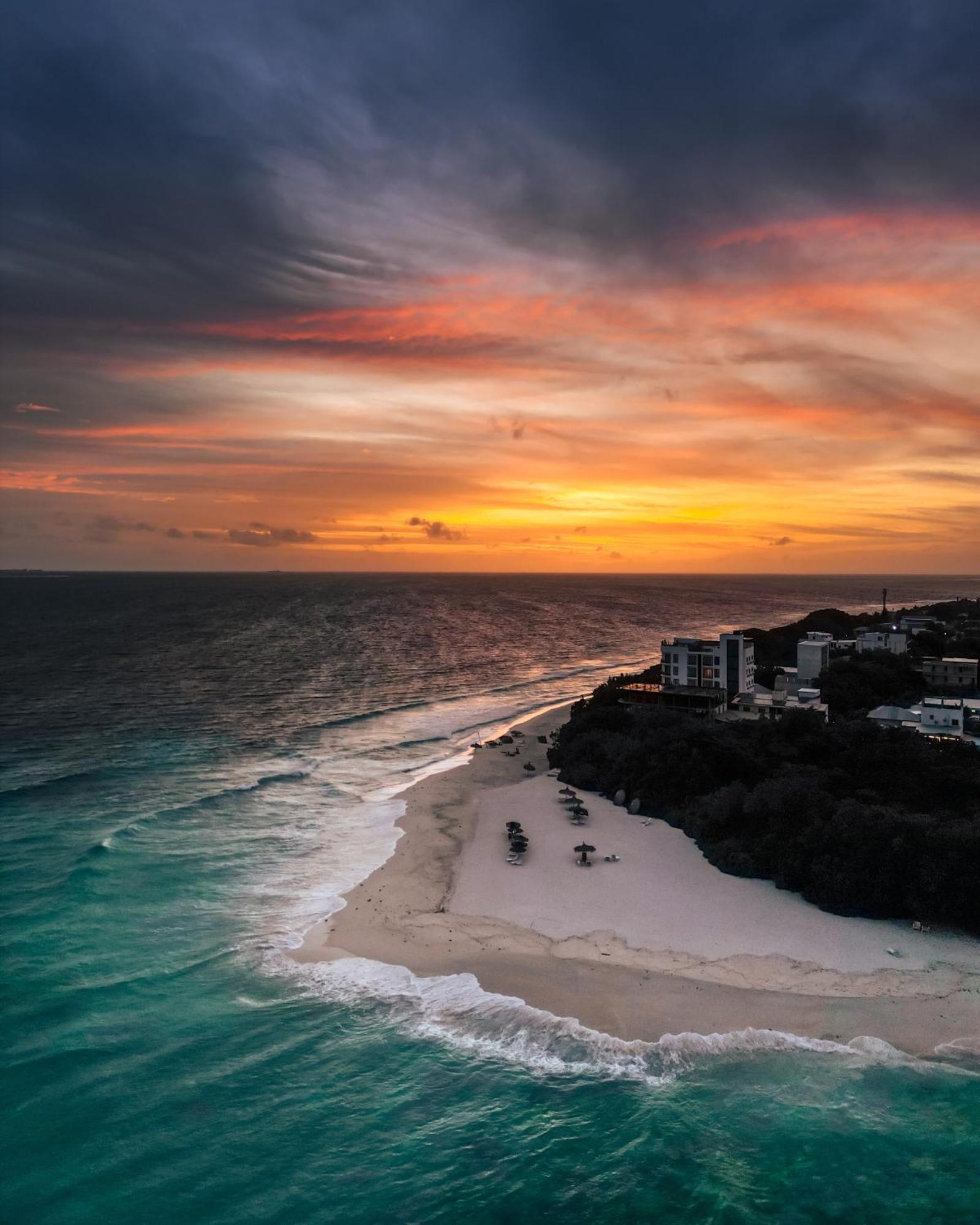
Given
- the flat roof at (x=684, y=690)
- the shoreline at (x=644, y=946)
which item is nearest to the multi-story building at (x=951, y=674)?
the flat roof at (x=684, y=690)

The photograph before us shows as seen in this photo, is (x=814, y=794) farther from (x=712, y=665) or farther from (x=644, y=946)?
(x=712, y=665)

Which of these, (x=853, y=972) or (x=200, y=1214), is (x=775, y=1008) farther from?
(x=200, y=1214)

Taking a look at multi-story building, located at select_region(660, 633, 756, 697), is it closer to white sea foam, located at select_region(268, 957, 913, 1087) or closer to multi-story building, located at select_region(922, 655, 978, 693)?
multi-story building, located at select_region(922, 655, 978, 693)

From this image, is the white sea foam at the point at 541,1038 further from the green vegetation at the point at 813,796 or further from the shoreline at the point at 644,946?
the green vegetation at the point at 813,796

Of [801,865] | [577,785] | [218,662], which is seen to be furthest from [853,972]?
[218,662]

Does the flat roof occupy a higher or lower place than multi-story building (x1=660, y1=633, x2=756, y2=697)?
lower

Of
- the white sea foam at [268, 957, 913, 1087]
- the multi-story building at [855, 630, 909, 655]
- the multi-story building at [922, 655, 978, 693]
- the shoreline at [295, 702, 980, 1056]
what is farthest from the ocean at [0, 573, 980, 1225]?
the multi-story building at [855, 630, 909, 655]
